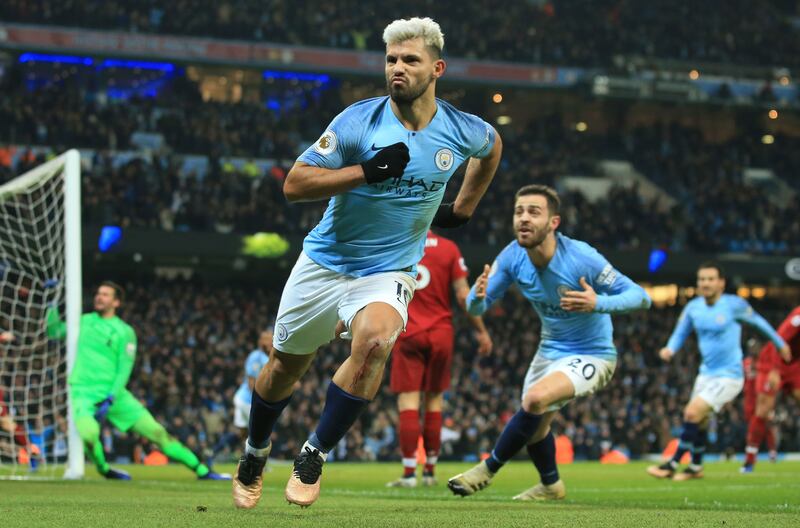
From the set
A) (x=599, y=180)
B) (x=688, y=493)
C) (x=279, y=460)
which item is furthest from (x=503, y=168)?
(x=688, y=493)

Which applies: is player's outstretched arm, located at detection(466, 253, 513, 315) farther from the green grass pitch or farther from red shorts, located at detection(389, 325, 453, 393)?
red shorts, located at detection(389, 325, 453, 393)

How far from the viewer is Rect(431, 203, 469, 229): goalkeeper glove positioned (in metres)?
6.72

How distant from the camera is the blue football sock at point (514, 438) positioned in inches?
→ 326


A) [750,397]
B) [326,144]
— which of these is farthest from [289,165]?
[326,144]

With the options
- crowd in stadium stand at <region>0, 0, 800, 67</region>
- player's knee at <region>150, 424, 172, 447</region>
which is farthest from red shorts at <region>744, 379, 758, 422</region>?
crowd in stadium stand at <region>0, 0, 800, 67</region>

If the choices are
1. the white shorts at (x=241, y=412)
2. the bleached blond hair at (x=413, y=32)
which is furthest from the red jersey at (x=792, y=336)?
the bleached blond hair at (x=413, y=32)

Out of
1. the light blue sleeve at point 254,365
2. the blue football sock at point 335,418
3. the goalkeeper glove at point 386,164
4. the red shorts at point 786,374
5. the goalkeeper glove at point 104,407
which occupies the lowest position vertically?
the goalkeeper glove at point 104,407

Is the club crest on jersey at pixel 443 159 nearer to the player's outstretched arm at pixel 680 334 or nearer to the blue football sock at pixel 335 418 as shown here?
the blue football sock at pixel 335 418

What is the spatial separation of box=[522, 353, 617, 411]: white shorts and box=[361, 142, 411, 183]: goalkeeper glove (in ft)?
10.4

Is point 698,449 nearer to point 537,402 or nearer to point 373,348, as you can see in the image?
point 537,402

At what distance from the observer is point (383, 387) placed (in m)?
25.8

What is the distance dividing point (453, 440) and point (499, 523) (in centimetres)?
1767

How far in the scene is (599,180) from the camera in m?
39.0

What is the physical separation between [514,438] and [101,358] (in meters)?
5.20
